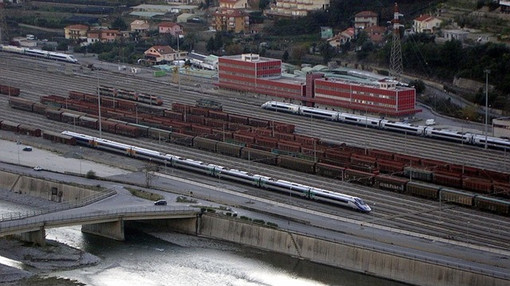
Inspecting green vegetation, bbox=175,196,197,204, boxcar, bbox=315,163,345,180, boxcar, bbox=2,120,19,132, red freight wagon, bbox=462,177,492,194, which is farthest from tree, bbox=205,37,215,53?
red freight wagon, bbox=462,177,492,194

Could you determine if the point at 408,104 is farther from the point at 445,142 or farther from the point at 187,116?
the point at 187,116

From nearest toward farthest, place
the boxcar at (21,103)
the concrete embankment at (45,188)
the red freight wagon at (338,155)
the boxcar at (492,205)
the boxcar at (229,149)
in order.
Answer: the boxcar at (492,205) → the concrete embankment at (45,188) → the red freight wagon at (338,155) → the boxcar at (229,149) → the boxcar at (21,103)

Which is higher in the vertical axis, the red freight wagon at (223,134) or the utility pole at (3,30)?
the utility pole at (3,30)

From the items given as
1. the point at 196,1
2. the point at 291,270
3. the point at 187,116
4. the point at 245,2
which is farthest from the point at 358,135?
the point at 196,1

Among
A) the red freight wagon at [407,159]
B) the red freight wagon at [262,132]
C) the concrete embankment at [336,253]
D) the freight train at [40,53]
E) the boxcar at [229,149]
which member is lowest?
the concrete embankment at [336,253]

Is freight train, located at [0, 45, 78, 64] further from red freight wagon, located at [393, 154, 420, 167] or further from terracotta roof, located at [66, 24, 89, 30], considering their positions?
red freight wagon, located at [393, 154, 420, 167]

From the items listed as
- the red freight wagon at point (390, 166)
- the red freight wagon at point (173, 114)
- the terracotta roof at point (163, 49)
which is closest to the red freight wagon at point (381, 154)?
the red freight wagon at point (390, 166)

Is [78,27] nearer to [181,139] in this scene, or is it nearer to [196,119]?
[196,119]

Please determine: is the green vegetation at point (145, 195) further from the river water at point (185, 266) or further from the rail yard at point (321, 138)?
the rail yard at point (321, 138)

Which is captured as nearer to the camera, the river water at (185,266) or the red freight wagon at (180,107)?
the river water at (185,266)
